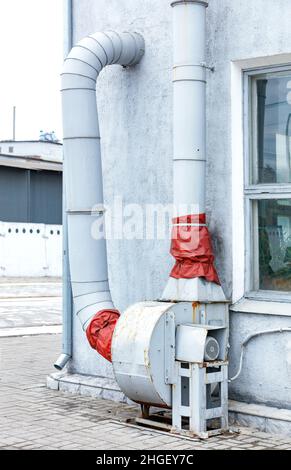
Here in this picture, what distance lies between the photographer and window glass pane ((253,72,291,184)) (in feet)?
21.9

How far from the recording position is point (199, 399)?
6.13 metres

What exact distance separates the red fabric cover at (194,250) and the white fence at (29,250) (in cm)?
2499

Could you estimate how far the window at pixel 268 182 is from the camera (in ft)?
21.8

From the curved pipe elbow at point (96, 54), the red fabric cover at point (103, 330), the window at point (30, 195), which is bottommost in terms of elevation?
the red fabric cover at point (103, 330)

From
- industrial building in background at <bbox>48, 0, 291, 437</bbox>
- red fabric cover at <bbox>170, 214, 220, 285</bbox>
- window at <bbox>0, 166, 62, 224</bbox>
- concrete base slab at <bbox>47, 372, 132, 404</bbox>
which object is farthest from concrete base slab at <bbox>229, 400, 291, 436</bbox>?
window at <bbox>0, 166, 62, 224</bbox>

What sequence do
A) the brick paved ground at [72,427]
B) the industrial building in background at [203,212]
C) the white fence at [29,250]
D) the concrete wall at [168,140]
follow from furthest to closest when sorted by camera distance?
1. the white fence at [29,250]
2. the concrete wall at [168,140]
3. the industrial building in background at [203,212]
4. the brick paved ground at [72,427]

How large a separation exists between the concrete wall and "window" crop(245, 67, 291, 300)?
0.09 meters

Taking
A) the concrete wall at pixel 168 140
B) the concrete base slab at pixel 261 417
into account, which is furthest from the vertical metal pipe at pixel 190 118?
the concrete base slab at pixel 261 417

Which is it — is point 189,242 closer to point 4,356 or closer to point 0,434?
point 0,434

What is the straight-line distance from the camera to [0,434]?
6387mm

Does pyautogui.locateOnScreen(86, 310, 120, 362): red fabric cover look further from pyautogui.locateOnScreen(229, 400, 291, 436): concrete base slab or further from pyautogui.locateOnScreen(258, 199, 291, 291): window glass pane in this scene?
pyautogui.locateOnScreen(258, 199, 291, 291): window glass pane

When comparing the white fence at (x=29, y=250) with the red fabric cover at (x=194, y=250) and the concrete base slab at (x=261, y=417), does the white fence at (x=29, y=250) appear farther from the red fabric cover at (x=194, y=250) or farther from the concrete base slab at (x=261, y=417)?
the concrete base slab at (x=261, y=417)

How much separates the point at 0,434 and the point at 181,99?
320 centimetres

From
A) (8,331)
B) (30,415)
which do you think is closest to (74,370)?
(30,415)
